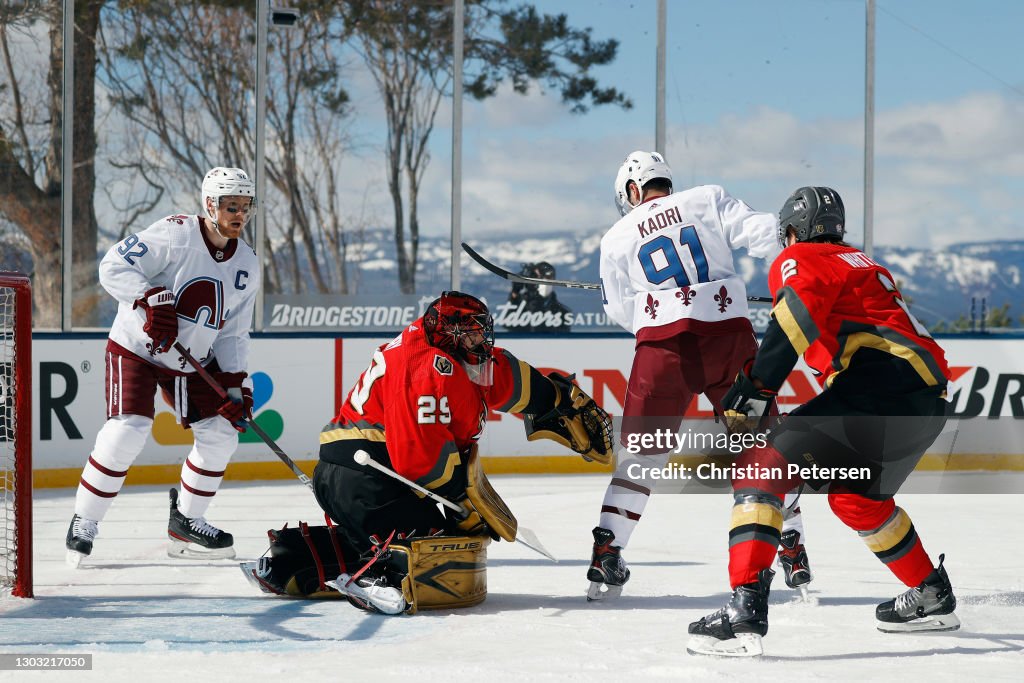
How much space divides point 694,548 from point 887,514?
64.5 inches

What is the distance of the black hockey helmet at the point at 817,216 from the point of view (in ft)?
9.80

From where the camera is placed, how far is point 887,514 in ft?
9.92

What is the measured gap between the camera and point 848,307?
2895 millimetres

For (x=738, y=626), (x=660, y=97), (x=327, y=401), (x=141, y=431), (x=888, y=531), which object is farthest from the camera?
(x=660, y=97)

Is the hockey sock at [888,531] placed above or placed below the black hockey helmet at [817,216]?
below

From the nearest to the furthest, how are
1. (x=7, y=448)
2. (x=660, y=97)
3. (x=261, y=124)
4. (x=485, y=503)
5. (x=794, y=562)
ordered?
1. (x=485, y=503)
2. (x=794, y=562)
3. (x=7, y=448)
4. (x=261, y=124)
5. (x=660, y=97)

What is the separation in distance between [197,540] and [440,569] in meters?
1.33

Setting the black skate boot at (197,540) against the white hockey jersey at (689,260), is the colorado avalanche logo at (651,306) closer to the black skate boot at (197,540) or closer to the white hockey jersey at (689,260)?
the white hockey jersey at (689,260)

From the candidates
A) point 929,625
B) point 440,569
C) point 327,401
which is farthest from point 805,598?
point 327,401

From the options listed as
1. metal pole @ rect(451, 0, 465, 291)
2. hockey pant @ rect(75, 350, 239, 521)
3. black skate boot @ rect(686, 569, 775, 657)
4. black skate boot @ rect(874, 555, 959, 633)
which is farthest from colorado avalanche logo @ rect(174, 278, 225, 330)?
metal pole @ rect(451, 0, 465, 291)

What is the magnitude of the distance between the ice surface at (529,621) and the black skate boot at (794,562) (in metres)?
0.07

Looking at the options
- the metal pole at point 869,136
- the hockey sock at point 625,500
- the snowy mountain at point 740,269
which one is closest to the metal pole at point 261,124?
the snowy mountain at point 740,269

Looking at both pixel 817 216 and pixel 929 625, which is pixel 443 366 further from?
pixel 929 625

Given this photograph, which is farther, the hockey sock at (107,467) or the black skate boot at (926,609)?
the hockey sock at (107,467)
